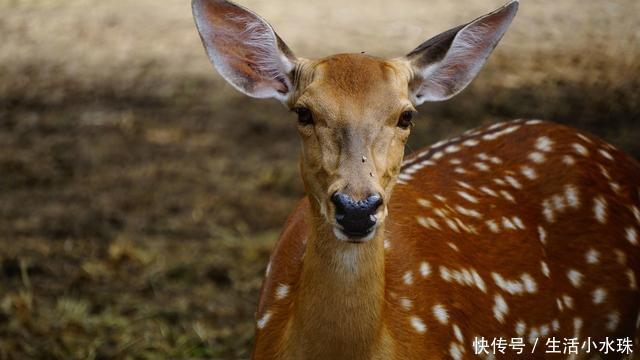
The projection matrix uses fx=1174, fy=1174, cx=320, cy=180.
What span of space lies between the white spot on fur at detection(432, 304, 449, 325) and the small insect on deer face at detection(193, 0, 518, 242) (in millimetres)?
601

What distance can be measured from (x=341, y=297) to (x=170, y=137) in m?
4.22

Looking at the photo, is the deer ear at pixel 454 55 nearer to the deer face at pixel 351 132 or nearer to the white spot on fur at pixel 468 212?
the deer face at pixel 351 132

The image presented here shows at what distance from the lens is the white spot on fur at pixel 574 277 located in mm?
4379

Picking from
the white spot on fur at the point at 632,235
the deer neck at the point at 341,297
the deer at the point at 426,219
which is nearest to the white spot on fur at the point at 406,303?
the deer at the point at 426,219

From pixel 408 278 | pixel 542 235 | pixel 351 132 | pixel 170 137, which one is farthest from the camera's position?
pixel 170 137

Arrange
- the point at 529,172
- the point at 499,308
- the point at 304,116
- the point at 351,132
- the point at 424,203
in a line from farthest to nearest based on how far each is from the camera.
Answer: the point at 529,172, the point at 424,203, the point at 499,308, the point at 304,116, the point at 351,132

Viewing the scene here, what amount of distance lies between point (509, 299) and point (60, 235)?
307cm

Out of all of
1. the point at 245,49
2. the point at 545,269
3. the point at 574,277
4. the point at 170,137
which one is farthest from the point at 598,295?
the point at 170,137


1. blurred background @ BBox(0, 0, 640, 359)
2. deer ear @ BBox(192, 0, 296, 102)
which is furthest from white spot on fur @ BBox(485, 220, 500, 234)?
blurred background @ BBox(0, 0, 640, 359)

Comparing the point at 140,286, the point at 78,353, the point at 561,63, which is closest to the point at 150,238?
the point at 140,286

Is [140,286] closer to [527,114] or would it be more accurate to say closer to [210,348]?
[210,348]

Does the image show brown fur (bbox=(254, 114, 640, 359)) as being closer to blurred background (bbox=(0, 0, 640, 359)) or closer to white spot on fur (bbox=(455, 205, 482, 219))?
white spot on fur (bbox=(455, 205, 482, 219))

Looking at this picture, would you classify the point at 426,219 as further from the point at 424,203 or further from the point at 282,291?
the point at 282,291

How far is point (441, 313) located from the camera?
3.90 metres
